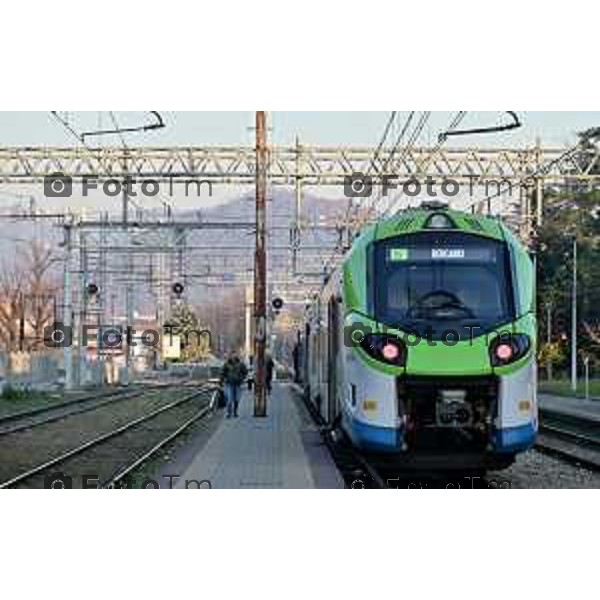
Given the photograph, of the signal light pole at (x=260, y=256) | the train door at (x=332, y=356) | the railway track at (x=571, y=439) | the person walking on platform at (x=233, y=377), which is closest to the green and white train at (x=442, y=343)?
the train door at (x=332, y=356)

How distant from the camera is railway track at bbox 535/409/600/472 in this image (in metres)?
21.5

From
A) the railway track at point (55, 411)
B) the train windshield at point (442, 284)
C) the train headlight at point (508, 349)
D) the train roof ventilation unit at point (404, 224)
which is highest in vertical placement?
the train roof ventilation unit at point (404, 224)

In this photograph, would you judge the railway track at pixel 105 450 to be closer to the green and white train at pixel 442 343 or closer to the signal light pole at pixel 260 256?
the signal light pole at pixel 260 256

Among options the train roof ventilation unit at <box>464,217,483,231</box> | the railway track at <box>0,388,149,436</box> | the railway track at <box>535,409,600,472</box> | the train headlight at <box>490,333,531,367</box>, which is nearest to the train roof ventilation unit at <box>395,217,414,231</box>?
the train roof ventilation unit at <box>464,217,483,231</box>

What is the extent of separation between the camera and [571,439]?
2630 cm

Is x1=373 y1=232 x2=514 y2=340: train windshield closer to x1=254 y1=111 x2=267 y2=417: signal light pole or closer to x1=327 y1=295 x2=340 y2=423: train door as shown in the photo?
x1=327 y1=295 x2=340 y2=423: train door

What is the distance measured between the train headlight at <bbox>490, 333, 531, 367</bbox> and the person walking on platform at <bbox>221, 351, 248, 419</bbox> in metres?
16.0

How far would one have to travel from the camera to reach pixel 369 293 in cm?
1572

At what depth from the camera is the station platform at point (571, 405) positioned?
33688 mm

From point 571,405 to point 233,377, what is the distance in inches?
466

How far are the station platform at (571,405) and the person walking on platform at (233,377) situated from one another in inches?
294
